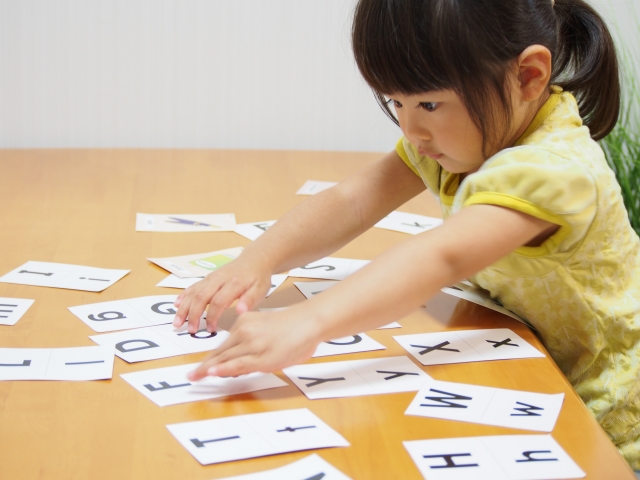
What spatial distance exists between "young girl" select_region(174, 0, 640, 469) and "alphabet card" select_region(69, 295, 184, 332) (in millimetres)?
37

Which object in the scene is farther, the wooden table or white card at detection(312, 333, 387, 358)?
white card at detection(312, 333, 387, 358)

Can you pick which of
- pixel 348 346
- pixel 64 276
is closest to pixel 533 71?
pixel 348 346

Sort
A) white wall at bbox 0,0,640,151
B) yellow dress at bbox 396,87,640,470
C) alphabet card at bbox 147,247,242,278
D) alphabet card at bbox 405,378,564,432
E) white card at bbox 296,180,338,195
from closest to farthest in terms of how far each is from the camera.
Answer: alphabet card at bbox 405,378,564,432 → yellow dress at bbox 396,87,640,470 → alphabet card at bbox 147,247,242,278 → white card at bbox 296,180,338,195 → white wall at bbox 0,0,640,151

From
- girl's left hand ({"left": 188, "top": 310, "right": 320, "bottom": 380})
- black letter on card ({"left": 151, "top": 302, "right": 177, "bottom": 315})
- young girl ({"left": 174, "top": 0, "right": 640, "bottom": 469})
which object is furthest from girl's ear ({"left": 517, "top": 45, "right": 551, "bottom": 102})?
black letter on card ({"left": 151, "top": 302, "right": 177, "bottom": 315})

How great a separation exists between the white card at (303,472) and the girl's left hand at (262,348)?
0.14 metres

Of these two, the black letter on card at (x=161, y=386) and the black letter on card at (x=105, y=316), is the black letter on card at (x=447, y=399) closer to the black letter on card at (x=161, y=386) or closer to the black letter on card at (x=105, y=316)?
the black letter on card at (x=161, y=386)

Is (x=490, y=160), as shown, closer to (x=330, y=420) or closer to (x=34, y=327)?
(x=330, y=420)

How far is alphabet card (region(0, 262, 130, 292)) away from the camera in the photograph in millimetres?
967

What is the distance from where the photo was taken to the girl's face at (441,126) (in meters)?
0.81

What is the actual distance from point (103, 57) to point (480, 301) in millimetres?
1309

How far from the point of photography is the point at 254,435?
0.61 metres

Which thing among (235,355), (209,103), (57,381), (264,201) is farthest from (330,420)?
(209,103)

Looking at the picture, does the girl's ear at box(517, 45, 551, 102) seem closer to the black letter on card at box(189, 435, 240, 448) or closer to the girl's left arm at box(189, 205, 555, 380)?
the girl's left arm at box(189, 205, 555, 380)

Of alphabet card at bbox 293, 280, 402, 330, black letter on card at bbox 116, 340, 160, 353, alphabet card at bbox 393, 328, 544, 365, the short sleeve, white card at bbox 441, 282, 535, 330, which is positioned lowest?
black letter on card at bbox 116, 340, 160, 353
